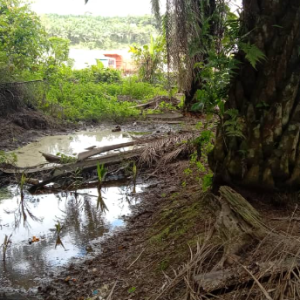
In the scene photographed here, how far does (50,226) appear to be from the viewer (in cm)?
501

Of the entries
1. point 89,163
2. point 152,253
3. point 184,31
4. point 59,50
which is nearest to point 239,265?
point 152,253

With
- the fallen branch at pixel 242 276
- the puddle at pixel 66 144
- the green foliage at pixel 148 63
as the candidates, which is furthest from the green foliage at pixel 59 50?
the fallen branch at pixel 242 276

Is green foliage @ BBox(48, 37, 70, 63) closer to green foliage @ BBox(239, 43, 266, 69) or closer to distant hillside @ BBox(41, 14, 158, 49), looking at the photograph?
green foliage @ BBox(239, 43, 266, 69)

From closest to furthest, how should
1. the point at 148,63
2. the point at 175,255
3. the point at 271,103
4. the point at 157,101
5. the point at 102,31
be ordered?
1. the point at 175,255
2. the point at 271,103
3. the point at 157,101
4. the point at 148,63
5. the point at 102,31

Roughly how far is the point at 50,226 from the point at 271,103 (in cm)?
308

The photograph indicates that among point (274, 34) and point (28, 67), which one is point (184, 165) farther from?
point (28, 67)

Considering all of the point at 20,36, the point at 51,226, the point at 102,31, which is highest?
the point at 102,31

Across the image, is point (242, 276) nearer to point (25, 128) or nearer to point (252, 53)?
point (252, 53)

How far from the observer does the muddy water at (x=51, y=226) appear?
3.96 m

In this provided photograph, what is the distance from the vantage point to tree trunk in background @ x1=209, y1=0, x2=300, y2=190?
3621 millimetres

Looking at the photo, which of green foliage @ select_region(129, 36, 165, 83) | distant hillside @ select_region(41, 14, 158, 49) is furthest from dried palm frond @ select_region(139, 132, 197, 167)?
distant hillside @ select_region(41, 14, 158, 49)

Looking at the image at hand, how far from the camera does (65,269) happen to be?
3895mm

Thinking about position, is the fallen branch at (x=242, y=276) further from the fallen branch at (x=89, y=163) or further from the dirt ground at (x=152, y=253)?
the fallen branch at (x=89, y=163)

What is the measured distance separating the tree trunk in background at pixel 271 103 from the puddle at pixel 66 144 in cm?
456
